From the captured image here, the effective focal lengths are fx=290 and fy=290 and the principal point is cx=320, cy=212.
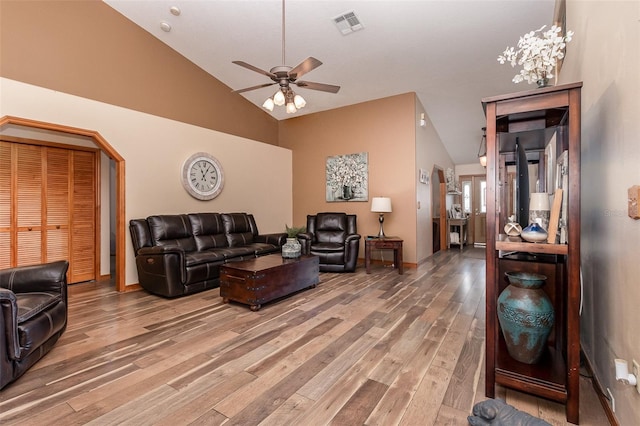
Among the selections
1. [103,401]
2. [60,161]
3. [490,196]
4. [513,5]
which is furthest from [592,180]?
[60,161]

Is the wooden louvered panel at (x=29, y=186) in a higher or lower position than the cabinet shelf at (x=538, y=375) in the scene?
higher

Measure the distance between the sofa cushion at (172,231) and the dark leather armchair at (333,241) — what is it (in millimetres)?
1770

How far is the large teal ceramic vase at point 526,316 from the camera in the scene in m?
1.58

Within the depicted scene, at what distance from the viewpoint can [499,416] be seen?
136 centimetres

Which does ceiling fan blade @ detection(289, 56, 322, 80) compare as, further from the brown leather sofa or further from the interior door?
the interior door

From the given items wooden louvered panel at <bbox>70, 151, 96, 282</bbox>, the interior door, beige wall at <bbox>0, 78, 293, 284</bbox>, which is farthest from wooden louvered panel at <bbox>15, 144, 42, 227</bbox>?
the interior door

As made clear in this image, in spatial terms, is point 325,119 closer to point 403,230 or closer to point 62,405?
point 403,230

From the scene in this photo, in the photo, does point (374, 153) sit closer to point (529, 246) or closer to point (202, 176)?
point (202, 176)

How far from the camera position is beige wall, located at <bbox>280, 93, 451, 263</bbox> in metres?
5.26

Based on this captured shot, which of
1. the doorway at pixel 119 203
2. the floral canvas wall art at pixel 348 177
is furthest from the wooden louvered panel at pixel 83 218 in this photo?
the floral canvas wall art at pixel 348 177

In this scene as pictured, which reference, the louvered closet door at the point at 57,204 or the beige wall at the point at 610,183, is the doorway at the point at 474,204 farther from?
the louvered closet door at the point at 57,204

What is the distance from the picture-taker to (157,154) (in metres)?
4.31

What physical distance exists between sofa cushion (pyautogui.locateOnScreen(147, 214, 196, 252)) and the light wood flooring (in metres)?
0.94

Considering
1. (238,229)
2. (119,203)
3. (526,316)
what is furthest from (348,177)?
(526,316)
